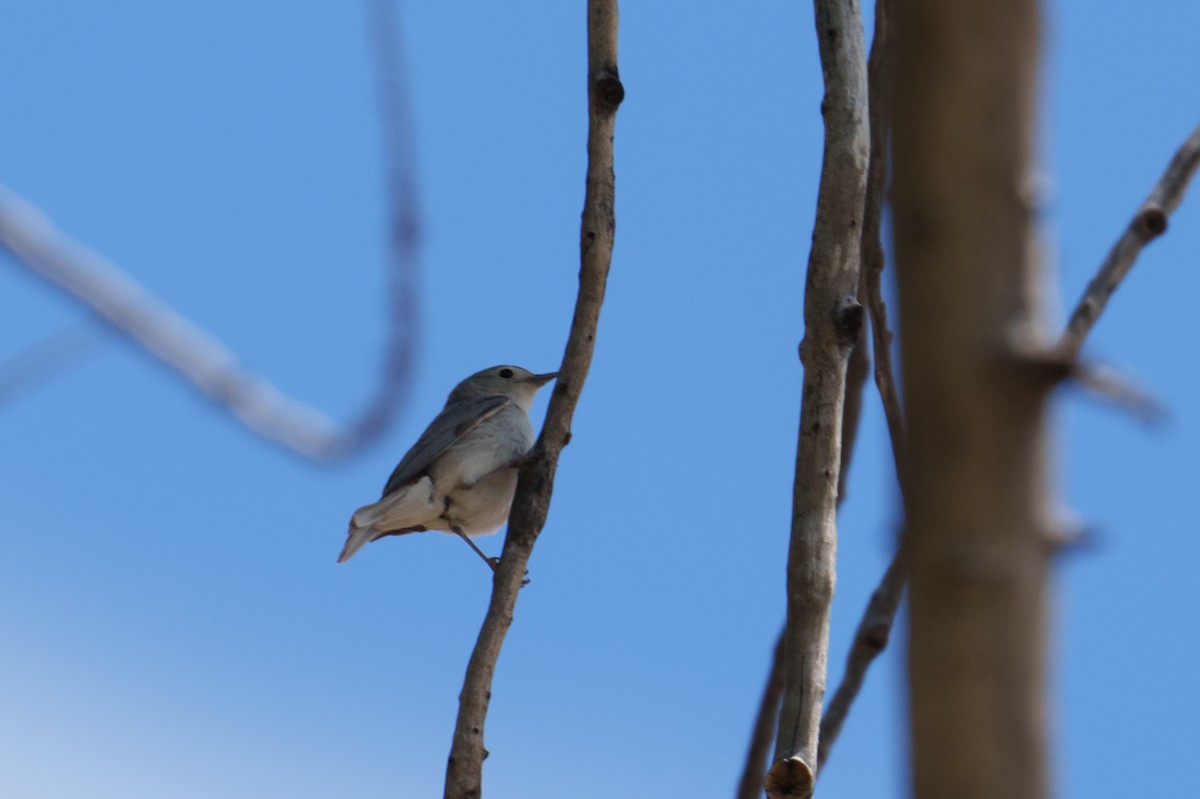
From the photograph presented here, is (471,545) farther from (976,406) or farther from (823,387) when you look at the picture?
(976,406)

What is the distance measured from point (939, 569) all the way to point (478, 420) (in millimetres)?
7261

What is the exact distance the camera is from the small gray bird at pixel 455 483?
8039 millimetres

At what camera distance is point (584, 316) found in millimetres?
4922

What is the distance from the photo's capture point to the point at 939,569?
1247mm

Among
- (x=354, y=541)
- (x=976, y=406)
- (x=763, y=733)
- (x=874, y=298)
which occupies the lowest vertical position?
(x=976, y=406)

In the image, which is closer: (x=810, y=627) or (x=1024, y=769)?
(x=1024, y=769)

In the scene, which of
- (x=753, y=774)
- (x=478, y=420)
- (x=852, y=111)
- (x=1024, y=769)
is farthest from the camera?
(x=478, y=420)

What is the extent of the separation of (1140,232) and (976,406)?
165cm

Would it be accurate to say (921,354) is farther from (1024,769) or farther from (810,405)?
(810,405)

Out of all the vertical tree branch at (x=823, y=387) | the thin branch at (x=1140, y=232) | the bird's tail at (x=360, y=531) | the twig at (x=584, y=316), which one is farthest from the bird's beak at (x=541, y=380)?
the thin branch at (x=1140, y=232)

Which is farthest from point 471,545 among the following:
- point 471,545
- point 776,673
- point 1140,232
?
point 1140,232

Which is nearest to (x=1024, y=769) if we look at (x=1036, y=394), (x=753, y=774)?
(x=1036, y=394)

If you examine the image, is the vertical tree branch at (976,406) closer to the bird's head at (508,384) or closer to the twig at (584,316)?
the twig at (584,316)

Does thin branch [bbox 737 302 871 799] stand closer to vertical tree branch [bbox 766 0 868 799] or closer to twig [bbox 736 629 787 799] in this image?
twig [bbox 736 629 787 799]
